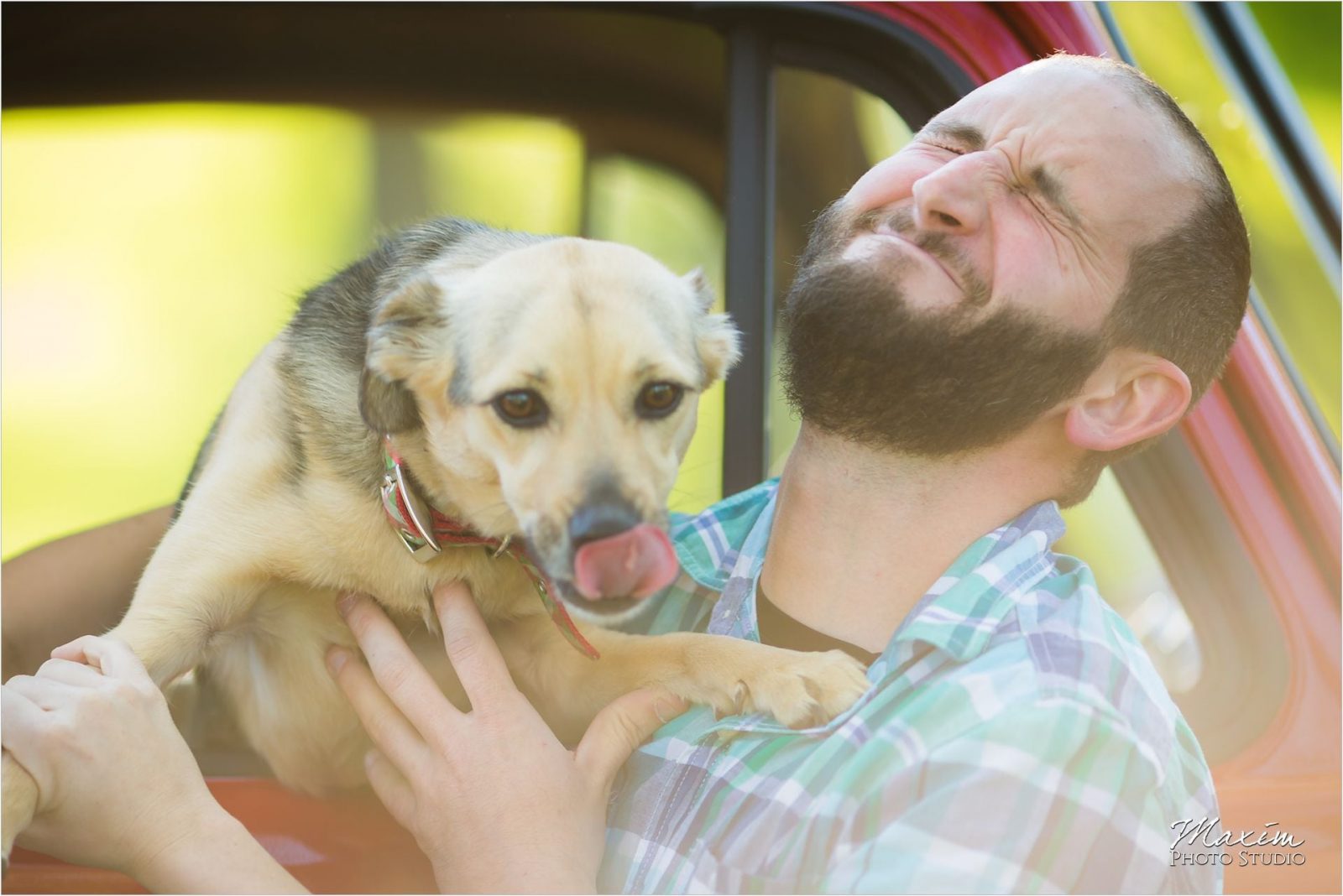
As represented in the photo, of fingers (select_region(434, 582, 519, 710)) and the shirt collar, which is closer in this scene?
the shirt collar

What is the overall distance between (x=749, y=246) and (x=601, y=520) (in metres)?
0.59

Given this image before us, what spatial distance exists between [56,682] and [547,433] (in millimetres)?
743

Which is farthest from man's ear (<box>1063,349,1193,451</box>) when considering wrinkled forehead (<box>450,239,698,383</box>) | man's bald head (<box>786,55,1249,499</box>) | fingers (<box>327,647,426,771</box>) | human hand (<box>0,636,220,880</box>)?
human hand (<box>0,636,220,880</box>)

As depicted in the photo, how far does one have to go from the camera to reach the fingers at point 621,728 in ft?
4.65

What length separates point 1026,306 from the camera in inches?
58.2

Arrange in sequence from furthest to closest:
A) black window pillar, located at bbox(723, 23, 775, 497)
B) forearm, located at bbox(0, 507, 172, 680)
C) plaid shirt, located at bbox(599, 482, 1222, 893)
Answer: forearm, located at bbox(0, 507, 172, 680)
black window pillar, located at bbox(723, 23, 775, 497)
plaid shirt, located at bbox(599, 482, 1222, 893)

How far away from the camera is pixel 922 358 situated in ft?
4.86

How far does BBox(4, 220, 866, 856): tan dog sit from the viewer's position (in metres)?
1.37

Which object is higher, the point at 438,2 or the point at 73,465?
the point at 438,2

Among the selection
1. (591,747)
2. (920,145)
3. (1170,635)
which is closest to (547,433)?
(591,747)

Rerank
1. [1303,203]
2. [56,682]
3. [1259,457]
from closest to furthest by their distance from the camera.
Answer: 1. [56,682]
2. [1259,457]
3. [1303,203]

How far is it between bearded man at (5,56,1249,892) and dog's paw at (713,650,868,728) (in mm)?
28

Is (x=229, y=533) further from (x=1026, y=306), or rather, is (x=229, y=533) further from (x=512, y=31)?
(x=1026, y=306)

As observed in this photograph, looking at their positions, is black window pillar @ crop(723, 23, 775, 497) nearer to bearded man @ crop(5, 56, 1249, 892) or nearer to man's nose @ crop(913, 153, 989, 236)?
bearded man @ crop(5, 56, 1249, 892)
